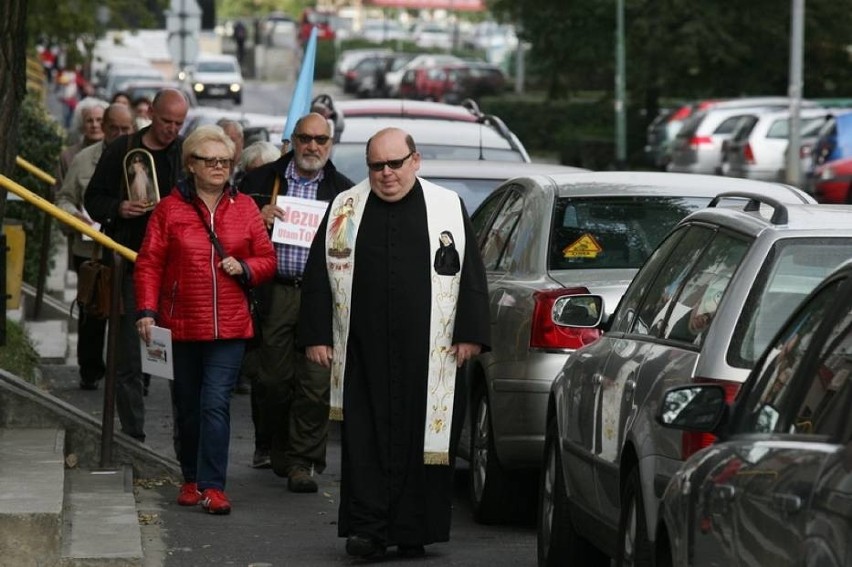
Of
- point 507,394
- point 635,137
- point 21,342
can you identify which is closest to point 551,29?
point 635,137

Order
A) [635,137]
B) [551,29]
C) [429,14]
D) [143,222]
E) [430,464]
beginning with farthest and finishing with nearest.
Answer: [429,14] → [635,137] → [551,29] → [143,222] → [430,464]

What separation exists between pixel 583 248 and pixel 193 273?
180 cm

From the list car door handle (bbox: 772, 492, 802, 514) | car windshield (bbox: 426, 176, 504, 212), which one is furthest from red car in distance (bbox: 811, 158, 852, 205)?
car door handle (bbox: 772, 492, 802, 514)

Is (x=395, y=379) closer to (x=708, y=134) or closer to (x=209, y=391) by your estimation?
(x=209, y=391)

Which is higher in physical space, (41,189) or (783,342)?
(41,189)

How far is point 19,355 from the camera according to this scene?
1270 centimetres

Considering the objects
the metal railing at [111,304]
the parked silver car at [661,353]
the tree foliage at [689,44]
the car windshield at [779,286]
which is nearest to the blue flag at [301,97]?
the metal railing at [111,304]

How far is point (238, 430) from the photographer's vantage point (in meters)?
12.7

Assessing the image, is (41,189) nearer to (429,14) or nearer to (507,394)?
(507,394)

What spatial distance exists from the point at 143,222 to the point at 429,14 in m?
137

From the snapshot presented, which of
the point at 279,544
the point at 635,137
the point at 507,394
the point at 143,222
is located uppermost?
the point at 635,137

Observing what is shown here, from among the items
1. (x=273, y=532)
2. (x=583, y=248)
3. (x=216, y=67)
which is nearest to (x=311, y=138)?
(x=583, y=248)

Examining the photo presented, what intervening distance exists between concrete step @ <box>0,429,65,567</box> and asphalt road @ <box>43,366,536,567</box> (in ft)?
1.52

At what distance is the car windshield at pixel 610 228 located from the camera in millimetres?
9836
